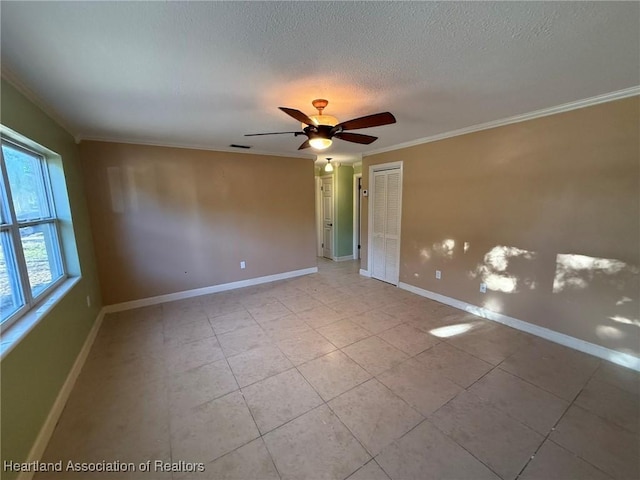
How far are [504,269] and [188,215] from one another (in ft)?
13.9

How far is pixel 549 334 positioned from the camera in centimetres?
265

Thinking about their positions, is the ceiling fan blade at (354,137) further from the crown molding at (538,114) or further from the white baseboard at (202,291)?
the white baseboard at (202,291)

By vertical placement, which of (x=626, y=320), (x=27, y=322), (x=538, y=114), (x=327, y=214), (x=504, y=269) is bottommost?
(x=626, y=320)

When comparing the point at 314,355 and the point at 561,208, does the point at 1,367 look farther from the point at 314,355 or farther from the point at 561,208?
the point at 561,208

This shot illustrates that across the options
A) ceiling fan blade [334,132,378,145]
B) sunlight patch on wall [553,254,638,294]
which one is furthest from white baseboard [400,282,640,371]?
ceiling fan blade [334,132,378,145]

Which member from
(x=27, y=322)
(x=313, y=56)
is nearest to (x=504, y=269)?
(x=313, y=56)

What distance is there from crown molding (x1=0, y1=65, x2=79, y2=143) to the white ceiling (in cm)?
2

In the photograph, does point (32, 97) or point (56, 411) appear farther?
point (32, 97)

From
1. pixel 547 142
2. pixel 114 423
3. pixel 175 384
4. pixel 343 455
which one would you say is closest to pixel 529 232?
pixel 547 142

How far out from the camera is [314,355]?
2467mm

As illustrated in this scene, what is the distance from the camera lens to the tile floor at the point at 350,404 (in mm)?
1471

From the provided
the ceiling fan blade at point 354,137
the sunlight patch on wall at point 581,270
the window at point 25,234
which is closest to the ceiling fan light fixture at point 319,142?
the ceiling fan blade at point 354,137

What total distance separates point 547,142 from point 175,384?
4.02 m

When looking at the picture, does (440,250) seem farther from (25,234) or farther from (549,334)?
(25,234)
